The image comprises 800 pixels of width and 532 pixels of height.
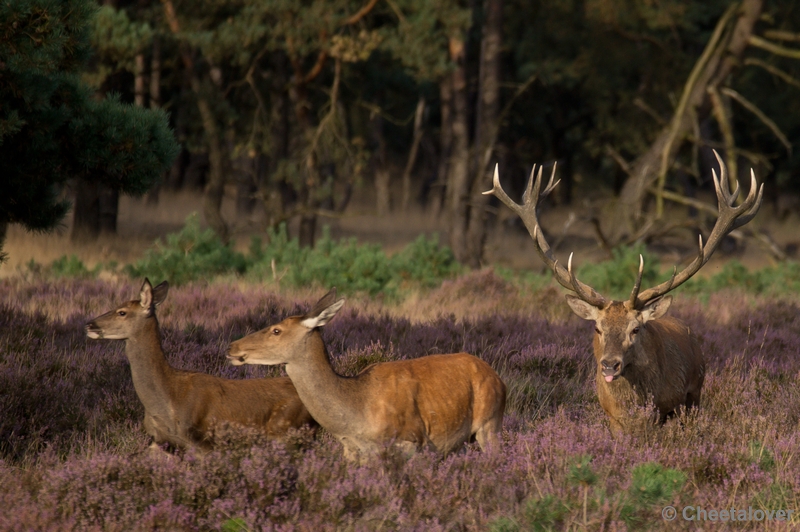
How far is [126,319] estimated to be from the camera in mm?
5855

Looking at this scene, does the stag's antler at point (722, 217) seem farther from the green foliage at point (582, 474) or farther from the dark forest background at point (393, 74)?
the dark forest background at point (393, 74)

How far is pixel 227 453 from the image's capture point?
5070 millimetres

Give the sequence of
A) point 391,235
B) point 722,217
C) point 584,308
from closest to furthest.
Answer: point 584,308
point 722,217
point 391,235

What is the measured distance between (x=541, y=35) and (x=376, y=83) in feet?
19.3

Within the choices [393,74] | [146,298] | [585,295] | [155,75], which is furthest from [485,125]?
[146,298]

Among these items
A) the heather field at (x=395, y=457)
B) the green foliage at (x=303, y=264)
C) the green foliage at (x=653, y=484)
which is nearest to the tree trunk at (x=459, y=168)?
the green foliage at (x=303, y=264)

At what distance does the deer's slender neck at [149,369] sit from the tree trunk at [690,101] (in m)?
13.9

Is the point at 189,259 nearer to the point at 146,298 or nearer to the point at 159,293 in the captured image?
the point at 159,293

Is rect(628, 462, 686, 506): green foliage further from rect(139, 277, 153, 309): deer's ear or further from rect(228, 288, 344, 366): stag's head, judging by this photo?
rect(139, 277, 153, 309): deer's ear

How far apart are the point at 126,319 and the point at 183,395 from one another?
61 cm

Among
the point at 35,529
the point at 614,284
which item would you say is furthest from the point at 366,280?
the point at 35,529

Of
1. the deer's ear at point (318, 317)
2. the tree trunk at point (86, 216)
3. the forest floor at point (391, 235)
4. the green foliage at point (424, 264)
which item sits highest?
the deer's ear at point (318, 317)

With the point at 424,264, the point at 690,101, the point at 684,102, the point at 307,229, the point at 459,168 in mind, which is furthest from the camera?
the point at 307,229

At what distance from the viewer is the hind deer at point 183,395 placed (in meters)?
5.56
